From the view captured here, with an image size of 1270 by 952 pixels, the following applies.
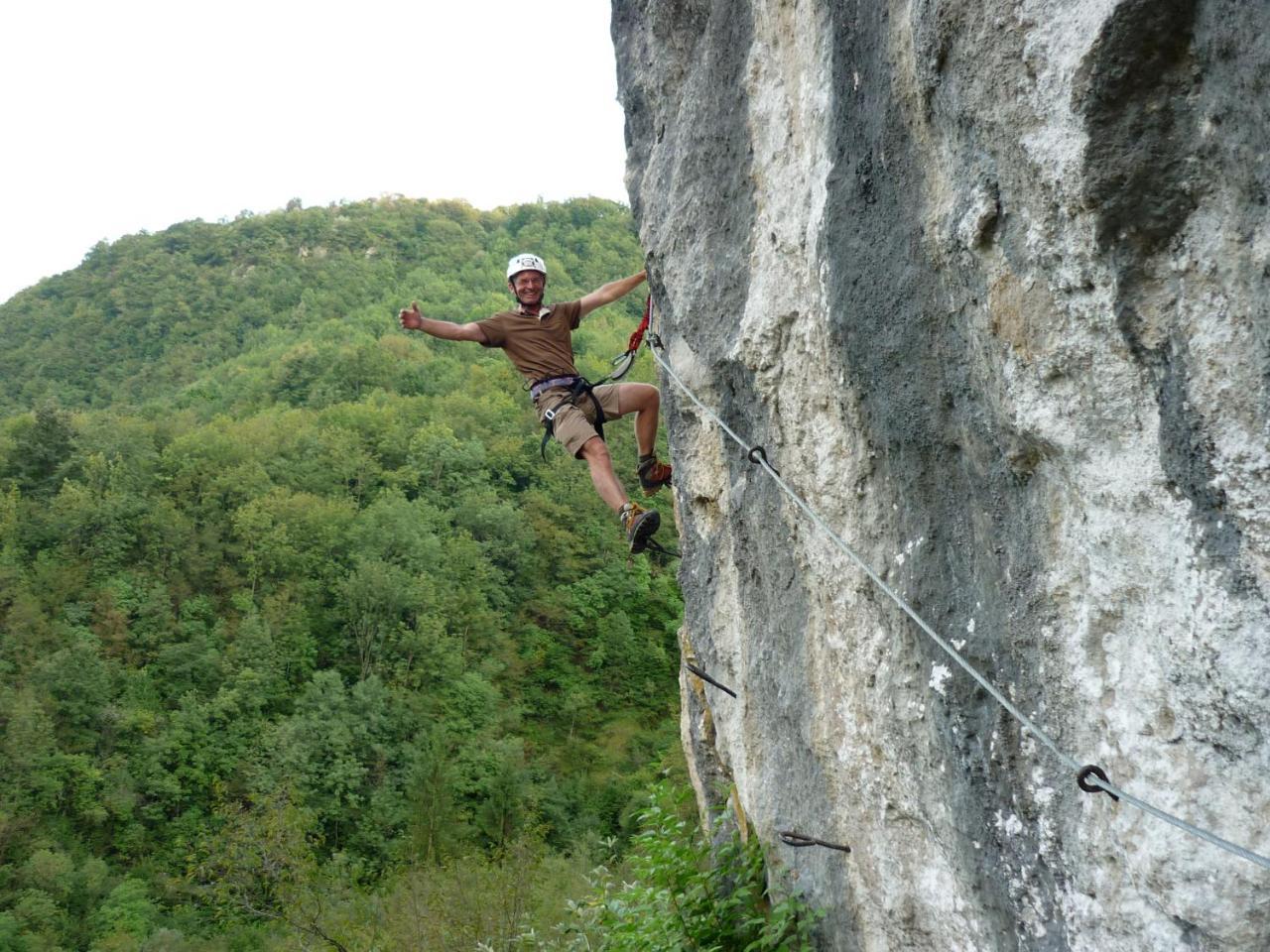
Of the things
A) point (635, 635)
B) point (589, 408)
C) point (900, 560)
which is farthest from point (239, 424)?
point (900, 560)

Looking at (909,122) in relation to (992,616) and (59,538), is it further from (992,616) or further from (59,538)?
(59,538)

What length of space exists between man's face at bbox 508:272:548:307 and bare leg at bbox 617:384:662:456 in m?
0.80

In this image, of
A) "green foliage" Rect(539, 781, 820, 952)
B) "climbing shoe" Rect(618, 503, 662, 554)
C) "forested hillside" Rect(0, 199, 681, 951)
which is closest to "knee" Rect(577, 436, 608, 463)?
"climbing shoe" Rect(618, 503, 662, 554)

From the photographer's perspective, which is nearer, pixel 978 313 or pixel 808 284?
pixel 978 313

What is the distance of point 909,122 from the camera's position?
3451 mm

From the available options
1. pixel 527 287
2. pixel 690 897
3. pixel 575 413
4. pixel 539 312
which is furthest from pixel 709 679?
pixel 527 287

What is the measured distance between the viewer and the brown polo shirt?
6945 millimetres

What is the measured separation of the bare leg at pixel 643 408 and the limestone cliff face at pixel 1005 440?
196 centimetres

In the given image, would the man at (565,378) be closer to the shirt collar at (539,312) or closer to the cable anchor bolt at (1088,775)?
the shirt collar at (539,312)

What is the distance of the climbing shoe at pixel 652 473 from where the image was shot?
711 cm

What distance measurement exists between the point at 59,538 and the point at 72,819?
1428 centimetres

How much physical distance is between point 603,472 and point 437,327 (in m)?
1.29

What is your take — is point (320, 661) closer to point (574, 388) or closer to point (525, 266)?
point (525, 266)

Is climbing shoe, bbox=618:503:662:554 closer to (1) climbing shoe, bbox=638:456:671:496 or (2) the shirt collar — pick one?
(1) climbing shoe, bbox=638:456:671:496
